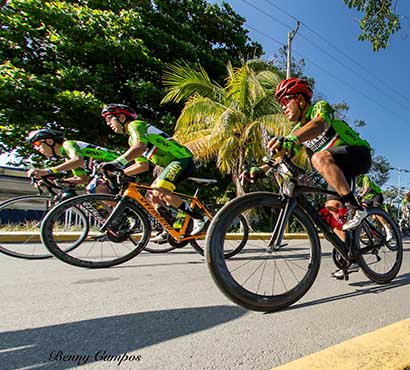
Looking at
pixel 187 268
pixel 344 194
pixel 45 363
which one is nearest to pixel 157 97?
pixel 187 268

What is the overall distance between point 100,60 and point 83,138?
10.0ft

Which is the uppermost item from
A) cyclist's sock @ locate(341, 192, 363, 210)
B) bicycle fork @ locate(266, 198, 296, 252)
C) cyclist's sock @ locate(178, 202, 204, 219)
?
cyclist's sock @ locate(341, 192, 363, 210)

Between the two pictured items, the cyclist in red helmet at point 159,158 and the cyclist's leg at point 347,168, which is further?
the cyclist in red helmet at point 159,158

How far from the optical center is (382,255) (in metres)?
3.01

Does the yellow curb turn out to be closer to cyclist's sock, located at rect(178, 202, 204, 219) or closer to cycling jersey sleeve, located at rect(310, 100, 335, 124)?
cycling jersey sleeve, located at rect(310, 100, 335, 124)

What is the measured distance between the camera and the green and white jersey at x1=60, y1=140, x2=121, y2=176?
3.92 meters

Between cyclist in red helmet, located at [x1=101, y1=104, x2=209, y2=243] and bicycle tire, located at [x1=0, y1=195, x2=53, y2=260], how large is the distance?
128cm

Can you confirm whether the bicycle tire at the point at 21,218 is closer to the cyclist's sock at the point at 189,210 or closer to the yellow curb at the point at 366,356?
the cyclist's sock at the point at 189,210

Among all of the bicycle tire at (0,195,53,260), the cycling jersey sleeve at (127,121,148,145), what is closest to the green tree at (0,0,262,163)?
the bicycle tire at (0,195,53,260)

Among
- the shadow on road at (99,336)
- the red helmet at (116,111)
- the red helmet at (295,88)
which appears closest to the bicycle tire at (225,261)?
the shadow on road at (99,336)

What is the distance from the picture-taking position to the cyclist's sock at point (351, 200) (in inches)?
87.4

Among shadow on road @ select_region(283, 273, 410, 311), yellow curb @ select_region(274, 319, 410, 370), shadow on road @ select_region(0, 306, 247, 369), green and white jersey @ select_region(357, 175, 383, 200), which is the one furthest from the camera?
green and white jersey @ select_region(357, 175, 383, 200)

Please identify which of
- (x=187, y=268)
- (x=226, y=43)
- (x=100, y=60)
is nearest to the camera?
(x=187, y=268)

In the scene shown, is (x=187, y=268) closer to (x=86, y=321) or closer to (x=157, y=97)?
(x=86, y=321)
